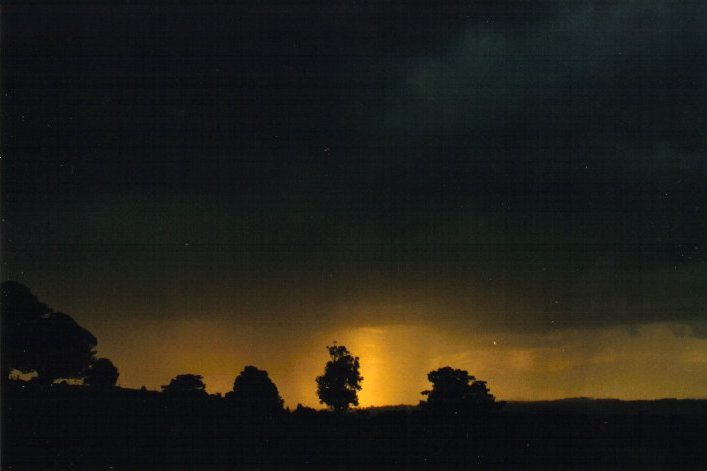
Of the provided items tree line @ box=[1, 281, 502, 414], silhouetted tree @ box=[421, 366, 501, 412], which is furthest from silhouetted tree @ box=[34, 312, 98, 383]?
silhouetted tree @ box=[421, 366, 501, 412]

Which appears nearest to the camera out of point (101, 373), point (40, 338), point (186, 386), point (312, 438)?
point (312, 438)

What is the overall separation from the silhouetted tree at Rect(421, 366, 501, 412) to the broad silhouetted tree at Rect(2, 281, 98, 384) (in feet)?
97.7

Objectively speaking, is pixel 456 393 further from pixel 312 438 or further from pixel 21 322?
pixel 21 322

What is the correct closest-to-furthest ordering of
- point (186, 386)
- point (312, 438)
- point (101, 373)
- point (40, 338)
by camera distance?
point (312, 438), point (186, 386), point (40, 338), point (101, 373)

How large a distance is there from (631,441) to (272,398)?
23769 mm

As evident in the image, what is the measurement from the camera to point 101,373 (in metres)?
62.4

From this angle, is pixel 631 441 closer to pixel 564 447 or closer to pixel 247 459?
pixel 564 447

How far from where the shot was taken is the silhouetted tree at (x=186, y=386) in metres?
42.8

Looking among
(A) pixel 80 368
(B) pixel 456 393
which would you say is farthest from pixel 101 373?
A: (B) pixel 456 393

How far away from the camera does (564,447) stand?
36562 mm

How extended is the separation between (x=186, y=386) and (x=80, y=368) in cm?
1889

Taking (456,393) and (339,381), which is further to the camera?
(339,381)

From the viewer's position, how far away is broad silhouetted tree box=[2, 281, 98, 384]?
5481cm

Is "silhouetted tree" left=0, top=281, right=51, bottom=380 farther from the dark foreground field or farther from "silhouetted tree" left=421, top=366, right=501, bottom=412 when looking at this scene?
"silhouetted tree" left=421, top=366, right=501, bottom=412
